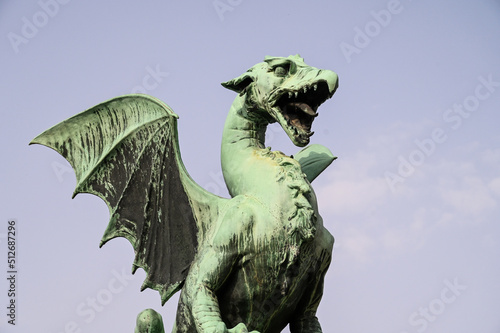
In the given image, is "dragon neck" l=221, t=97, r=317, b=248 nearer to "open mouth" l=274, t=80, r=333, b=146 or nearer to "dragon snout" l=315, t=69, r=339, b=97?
"open mouth" l=274, t=80, r=333, b=146

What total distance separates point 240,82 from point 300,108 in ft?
1.70

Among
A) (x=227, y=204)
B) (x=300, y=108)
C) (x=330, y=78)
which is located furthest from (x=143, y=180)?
(x=330, y=78)

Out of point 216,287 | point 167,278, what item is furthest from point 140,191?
point 216,287

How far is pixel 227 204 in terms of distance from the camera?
4.79 metres

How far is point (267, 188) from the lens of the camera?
4.64 m

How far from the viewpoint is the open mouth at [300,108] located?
4714 mm

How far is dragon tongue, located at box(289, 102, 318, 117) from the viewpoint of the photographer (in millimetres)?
4750

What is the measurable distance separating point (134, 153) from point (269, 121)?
3.28 ft

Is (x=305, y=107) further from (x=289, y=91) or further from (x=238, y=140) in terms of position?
(x=238, y=140)

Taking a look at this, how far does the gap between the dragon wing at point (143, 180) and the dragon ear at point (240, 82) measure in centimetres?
47

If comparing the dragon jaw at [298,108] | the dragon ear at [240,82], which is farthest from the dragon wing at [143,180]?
the dragon jaw at [298,108]

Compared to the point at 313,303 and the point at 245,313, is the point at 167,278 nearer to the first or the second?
the point at 245,313

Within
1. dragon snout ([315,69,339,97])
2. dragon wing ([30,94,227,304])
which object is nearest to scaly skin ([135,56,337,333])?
dragon snout ([315,69,339,97])

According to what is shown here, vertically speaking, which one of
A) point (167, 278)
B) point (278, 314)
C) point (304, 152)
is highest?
point (304, 152)
